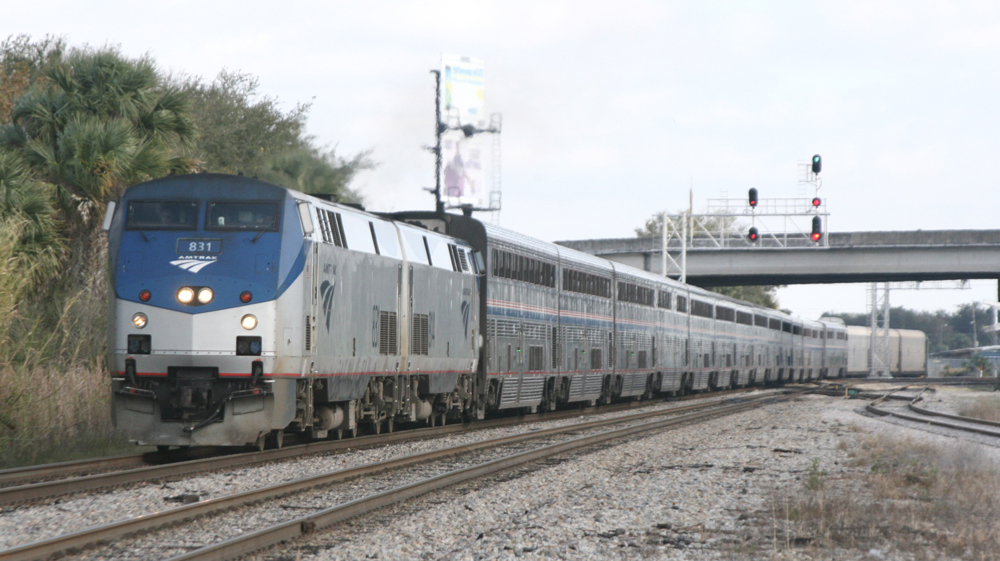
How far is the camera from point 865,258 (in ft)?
168

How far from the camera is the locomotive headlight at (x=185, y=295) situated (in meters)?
12.2

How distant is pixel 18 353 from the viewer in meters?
15.5

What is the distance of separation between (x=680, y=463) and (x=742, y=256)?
4026cm

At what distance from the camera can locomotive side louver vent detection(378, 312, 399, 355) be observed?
15477 millimetres

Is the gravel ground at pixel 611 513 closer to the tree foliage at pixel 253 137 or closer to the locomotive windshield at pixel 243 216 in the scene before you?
the locomotive windshield at pixel 243 216

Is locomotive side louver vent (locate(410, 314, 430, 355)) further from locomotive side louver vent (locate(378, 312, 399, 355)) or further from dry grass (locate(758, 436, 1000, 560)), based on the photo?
dry grass (locate(758, 436, 1000, 560))

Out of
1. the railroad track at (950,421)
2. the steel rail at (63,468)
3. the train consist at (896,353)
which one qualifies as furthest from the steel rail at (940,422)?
the train consist at (896,353)

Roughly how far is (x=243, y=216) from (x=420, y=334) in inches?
194

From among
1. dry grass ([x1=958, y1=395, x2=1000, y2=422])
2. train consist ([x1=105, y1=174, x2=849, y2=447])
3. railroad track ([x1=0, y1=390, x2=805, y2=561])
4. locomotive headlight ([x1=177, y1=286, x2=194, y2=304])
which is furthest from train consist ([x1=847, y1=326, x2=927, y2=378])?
locomotive headlight ([x1=177, y1=286, x2=194, y2=304])

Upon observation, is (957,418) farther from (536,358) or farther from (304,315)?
(304,315)

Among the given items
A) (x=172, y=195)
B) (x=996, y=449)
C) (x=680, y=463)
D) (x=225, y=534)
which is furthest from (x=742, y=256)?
(x=225, y=534)

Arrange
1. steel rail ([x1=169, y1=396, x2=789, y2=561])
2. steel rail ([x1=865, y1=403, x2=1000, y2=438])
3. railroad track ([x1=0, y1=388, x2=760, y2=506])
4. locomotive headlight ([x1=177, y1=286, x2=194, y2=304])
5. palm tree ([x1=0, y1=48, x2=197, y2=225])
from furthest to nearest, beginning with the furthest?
steel rail ([x1=865, y1=403, x2=1000, y2=438]) < palm tree ([x1=0, y1=48, x2=197, y2=225]) < locomotive headlight ([x1=177, y1=286, x2=194, y2=304]) < railroad track ([x1=0, y1=388, x2=760, y2=506]) < steel rail ([x1=169, y1=396, x2=789, y2=561])

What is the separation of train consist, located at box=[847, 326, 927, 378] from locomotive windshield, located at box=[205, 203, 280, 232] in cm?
7372

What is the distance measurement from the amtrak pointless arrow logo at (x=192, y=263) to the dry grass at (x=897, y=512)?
6.94 m
